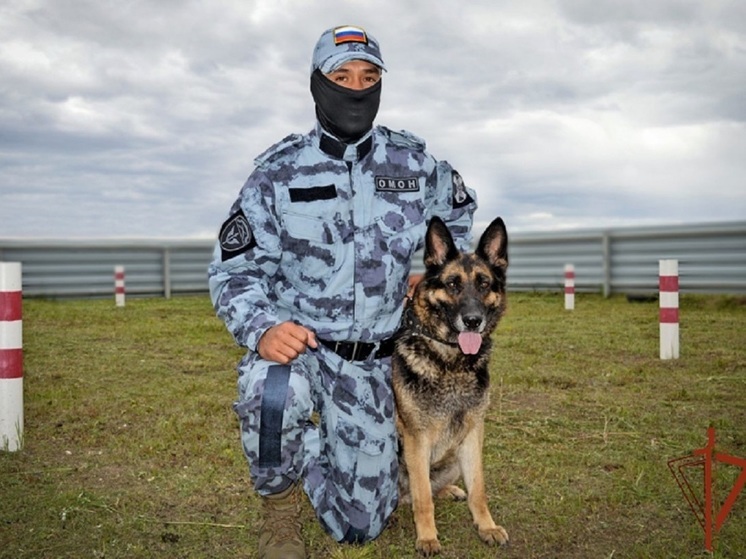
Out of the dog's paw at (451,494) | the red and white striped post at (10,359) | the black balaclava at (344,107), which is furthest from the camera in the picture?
the red and white striped post at (10,359)

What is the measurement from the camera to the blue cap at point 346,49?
329 centimetres

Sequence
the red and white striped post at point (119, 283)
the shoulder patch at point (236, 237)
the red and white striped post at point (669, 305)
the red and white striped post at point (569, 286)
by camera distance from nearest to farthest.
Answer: the shoulder patch at point (236, 237) < the red and white striped post at point (669, 305) < the red and white striped post at point (569, 286) < the red and white striped post at point (119, 283)

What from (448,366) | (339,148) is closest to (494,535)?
(448,366)

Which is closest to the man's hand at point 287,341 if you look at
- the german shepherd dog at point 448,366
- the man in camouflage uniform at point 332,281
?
the man in camouflage uniform at point 332,281

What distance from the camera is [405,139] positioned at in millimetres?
3586

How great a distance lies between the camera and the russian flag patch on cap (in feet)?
10.8

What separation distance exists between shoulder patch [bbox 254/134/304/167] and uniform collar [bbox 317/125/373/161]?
0.10 meters

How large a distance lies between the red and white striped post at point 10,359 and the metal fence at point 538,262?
1218 centimetres

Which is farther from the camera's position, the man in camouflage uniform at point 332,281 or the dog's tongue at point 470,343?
the dog's tongue at point 470,343

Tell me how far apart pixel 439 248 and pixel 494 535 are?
1271mm

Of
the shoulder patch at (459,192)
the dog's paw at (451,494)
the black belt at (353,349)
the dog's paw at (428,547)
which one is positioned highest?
the shoulder patch at (459,192)

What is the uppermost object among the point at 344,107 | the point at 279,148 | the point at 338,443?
the point at 344,107

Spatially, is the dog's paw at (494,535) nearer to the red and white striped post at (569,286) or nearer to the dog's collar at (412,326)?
the dog's collar at (412,326)

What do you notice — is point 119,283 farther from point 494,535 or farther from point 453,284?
point 494,535
